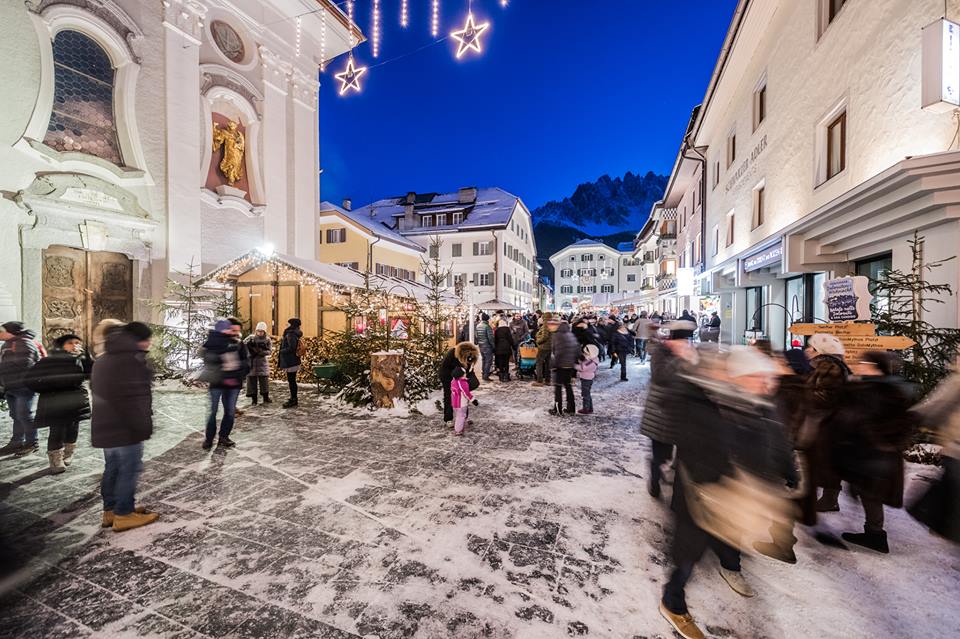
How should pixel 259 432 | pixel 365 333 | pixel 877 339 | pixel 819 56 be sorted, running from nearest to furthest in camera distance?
pixel 877 339 → pixel 259 432 → pixel 819 56 → pixel 365 333

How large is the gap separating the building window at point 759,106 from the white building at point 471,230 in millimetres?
26303

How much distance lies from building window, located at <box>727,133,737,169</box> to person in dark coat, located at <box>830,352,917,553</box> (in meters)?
14.5

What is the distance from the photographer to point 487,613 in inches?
110

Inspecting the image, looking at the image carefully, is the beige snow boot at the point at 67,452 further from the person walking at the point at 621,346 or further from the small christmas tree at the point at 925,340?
the person walking at the point at 621,346

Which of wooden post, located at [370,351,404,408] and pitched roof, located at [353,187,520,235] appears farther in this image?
pitched roof, located at [353,187,520,235]

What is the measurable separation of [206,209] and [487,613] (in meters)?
15.7

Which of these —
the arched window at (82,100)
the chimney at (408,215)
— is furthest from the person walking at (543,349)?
the chimney at (408,215)

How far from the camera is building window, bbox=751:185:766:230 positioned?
482 inches

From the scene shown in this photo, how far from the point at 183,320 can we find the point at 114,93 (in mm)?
6794

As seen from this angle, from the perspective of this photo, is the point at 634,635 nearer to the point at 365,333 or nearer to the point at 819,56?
the point at 365,333

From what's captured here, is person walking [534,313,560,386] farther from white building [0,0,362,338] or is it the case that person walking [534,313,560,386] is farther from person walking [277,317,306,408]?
white building [0,0,362,338]

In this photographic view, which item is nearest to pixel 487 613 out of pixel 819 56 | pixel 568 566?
pixel 568 566

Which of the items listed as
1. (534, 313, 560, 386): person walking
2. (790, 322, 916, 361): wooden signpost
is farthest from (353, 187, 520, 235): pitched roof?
(790, 322, 916, 361): wooden signpost

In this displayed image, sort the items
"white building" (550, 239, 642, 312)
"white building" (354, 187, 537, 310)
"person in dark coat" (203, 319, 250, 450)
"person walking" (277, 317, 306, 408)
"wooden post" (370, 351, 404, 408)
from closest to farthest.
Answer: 1. "person in dark coat" (203, 319, 250, 450)
2. "wooden post" (370, 351, 404, 408)
3. "person walking" (277, 317, 306, 408)
4. "white building" (354, 187, 537, 310)
5. "white building" (550, 239, 642, 312)
